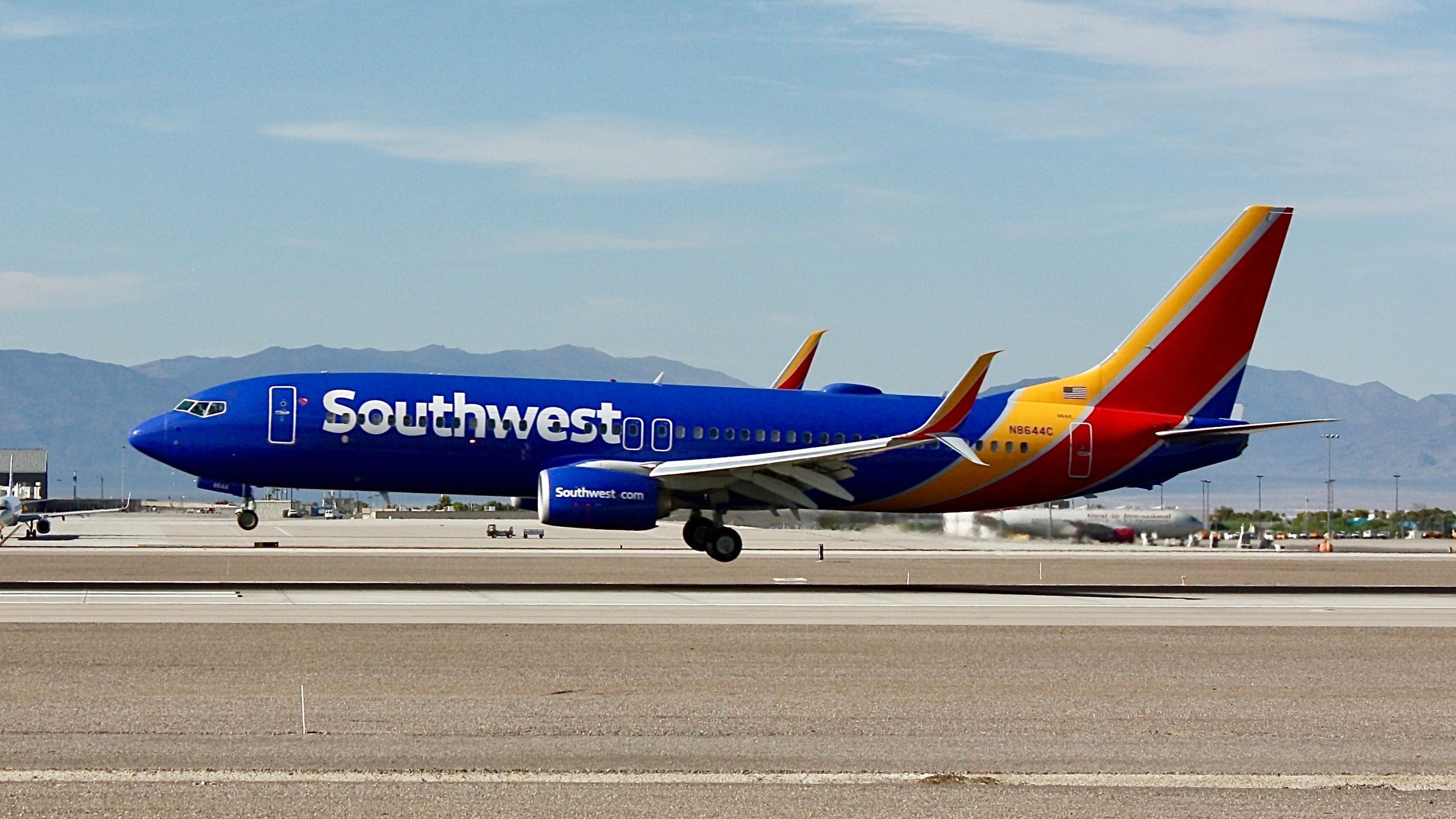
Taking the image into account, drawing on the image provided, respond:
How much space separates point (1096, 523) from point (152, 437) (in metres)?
65.2

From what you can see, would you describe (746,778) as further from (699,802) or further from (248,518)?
(248,518)

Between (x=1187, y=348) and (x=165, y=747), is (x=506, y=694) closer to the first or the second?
(x=165, y=747)

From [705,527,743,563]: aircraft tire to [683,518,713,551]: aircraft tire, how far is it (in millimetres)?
144

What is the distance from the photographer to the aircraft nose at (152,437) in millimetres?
40094

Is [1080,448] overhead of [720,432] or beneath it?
beneath

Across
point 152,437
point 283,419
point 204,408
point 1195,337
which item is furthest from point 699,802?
point 1195,337

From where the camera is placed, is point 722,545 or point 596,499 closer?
point 596,499

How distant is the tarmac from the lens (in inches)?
519

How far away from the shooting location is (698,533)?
42.2 meters

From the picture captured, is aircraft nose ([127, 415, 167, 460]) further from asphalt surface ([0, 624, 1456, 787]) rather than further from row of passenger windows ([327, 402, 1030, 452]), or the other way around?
asphalt surface ([0, 624, 1456, 787])

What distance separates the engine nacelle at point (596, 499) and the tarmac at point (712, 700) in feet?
4.84

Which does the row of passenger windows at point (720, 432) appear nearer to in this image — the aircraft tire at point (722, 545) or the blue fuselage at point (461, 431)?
the blue fuselage at point (461, 431)

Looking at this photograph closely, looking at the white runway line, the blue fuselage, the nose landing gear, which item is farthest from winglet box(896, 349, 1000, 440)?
the white runway line

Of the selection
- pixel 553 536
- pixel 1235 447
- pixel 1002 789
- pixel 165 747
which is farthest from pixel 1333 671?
pixel 553 536
